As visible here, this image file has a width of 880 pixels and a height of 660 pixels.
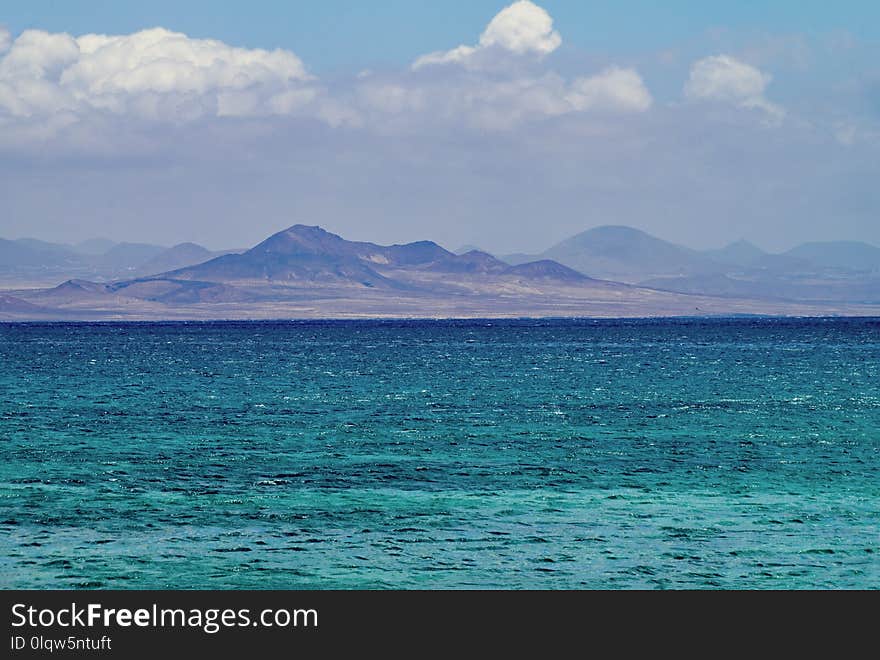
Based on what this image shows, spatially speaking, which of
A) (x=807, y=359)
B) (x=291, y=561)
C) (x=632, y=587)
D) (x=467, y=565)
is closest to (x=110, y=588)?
(x=291, y=561)

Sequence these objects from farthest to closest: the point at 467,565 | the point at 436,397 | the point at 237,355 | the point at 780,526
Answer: the point at 237,355
the point at 436,397
the point at 780,526
the point at 467,565

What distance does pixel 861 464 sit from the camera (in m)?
41.2

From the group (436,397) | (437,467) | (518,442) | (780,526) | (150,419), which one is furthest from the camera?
(436,397)

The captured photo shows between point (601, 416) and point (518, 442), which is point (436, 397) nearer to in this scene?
point (601, 416)

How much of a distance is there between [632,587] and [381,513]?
9284mm

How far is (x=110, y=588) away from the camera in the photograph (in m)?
24.6

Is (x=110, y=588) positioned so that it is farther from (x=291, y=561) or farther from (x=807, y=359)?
(x=807, y=359)

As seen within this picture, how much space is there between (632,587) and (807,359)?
103 metres

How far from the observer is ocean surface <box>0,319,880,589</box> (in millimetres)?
26234

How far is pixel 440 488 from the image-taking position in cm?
3622

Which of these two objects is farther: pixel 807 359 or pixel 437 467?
pixel 807 359

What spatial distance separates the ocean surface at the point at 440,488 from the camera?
26.2 meters

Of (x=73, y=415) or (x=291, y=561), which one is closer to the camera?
(x=291, y=561)

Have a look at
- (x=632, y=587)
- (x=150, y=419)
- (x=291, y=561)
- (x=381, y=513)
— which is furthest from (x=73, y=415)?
(x=632, y=587)
